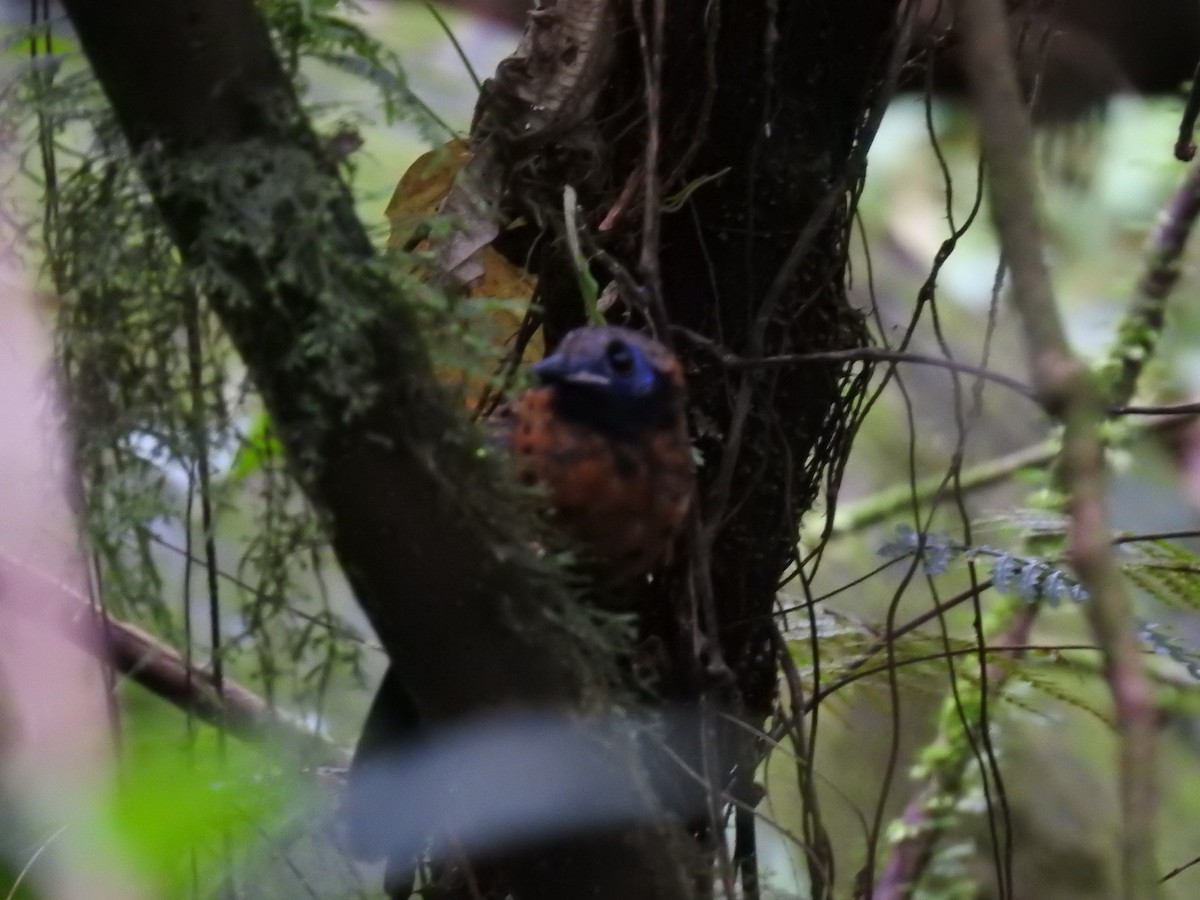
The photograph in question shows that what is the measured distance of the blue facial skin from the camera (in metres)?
1.27

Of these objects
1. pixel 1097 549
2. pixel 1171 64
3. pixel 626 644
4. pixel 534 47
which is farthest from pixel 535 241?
pixel 1171 64

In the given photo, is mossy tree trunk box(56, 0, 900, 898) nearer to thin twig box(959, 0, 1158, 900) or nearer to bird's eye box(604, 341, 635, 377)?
bird's eye box(604, 341, 635, 377)

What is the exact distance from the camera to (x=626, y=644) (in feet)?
3.86

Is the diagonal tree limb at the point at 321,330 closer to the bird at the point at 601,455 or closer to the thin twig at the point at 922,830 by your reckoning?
the bird at the point at 601,455

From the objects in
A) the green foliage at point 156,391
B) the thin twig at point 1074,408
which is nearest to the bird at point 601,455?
the green foliage at point 156,391

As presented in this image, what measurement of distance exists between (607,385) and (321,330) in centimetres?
37

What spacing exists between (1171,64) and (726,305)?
2.06 m

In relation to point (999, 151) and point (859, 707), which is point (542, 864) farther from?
point (859, 707)

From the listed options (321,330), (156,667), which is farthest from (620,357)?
(156,667)

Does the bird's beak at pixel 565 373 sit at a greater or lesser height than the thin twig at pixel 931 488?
lesser

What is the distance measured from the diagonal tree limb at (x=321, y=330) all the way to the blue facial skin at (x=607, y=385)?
0.25 metres

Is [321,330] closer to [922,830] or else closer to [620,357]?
[620,357]

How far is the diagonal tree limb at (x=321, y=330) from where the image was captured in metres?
0.96

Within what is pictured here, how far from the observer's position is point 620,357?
1267 mm
